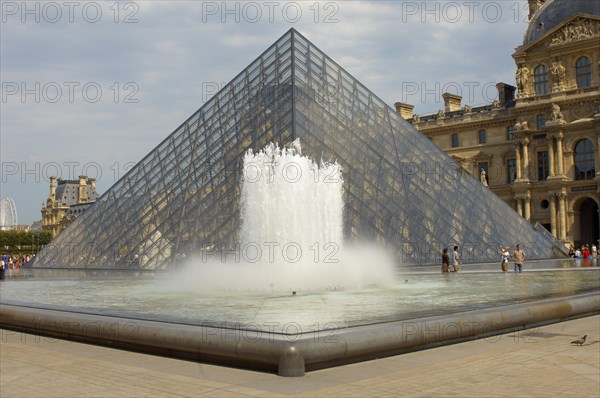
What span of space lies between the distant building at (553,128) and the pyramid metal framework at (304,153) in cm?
2214

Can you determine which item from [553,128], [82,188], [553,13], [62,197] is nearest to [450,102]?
[553,13]

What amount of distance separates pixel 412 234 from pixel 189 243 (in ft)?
19.6

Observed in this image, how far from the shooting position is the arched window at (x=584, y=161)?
141 feet

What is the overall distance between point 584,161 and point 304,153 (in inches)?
1243

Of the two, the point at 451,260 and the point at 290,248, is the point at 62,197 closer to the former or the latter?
the point at 451,260

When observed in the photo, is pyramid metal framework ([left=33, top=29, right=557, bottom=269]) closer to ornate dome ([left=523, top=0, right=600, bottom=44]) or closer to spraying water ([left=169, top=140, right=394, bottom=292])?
spraying water ([left=169, top=140, right=394, bottom=292])

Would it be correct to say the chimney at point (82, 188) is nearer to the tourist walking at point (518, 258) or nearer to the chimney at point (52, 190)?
the chimney at point (52, 190)

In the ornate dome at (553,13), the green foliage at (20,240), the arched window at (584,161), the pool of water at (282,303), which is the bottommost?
the pool of water at (282,303)

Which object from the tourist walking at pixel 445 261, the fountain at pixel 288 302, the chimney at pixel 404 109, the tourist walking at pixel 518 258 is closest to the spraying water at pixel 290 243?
the fountain at pixel 288 302

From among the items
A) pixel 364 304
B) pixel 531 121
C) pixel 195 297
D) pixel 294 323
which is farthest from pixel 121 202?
pixel 531 121

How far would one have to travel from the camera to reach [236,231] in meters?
16.5

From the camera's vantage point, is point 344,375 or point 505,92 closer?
point 344,375

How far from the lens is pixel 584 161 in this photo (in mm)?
43406

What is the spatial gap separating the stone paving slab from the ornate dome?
1690 inches
